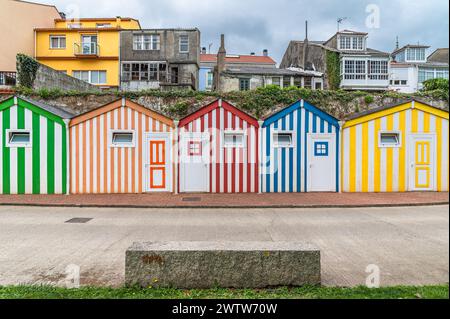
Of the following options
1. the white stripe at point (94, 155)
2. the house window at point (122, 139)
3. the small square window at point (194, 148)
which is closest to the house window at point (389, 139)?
the small square window at point (194, 148)

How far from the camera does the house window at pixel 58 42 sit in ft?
119

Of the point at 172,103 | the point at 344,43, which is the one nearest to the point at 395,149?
the point at 172,103

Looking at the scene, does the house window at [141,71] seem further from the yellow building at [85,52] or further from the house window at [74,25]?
the house window at [74,25]

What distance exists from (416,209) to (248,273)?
869cm

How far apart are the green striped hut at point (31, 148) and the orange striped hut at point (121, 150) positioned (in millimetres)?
508

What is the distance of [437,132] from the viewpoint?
13.9 meters

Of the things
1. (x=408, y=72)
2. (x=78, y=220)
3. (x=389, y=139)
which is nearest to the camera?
(x=78, y=220)

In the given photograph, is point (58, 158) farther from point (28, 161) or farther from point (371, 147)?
point (371, 147)

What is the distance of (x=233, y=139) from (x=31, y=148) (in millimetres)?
8168

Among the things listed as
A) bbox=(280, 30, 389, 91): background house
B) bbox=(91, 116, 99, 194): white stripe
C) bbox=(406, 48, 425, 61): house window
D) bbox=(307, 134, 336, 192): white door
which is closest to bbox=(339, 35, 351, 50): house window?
bbox=(280, 30, 389, 91): background house

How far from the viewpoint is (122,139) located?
13.9 meters

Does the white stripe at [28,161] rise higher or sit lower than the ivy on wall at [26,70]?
lower

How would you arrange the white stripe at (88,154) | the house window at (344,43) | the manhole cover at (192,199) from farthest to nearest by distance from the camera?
the house window at (344,43) < the white stripe at (88,154) < the manhole cover at (192,199)
